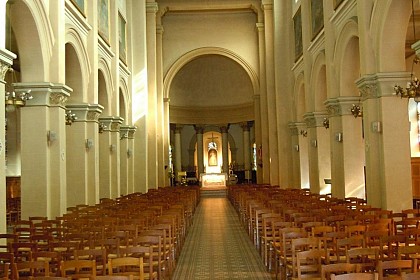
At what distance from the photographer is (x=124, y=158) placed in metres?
25.2

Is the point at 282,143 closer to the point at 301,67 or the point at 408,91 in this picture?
the point at 301,67

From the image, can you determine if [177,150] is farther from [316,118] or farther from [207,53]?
[316,118]

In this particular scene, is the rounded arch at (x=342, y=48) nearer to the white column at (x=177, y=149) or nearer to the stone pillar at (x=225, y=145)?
the stone pillar at (x=225, y=145)

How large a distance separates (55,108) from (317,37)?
35.7 feet

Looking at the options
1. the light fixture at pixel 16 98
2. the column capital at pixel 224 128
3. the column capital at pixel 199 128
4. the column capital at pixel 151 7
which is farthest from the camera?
the column capital at pixel 224 128

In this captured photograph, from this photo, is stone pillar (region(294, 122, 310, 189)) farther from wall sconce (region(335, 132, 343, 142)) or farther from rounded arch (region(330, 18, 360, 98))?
rounded arch (region(330, 18, 360, 98))

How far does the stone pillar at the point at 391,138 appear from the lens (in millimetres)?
12875

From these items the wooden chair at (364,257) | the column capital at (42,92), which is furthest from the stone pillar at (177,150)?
the wooden chair at (364,257)

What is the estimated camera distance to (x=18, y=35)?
13344 mm

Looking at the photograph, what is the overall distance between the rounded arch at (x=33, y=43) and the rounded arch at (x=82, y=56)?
2.70m

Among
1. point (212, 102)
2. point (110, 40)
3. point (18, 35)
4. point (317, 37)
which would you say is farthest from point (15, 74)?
point (212, 102)

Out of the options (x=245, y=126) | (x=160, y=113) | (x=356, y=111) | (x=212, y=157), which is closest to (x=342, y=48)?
(x=356, y=111)

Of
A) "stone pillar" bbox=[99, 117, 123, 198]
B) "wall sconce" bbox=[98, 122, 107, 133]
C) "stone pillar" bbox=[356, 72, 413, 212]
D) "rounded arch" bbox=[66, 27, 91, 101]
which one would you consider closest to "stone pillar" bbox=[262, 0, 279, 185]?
"stone pillar" bbox=[99, 117, 123, 198]

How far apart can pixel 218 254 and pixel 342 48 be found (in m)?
7.93
